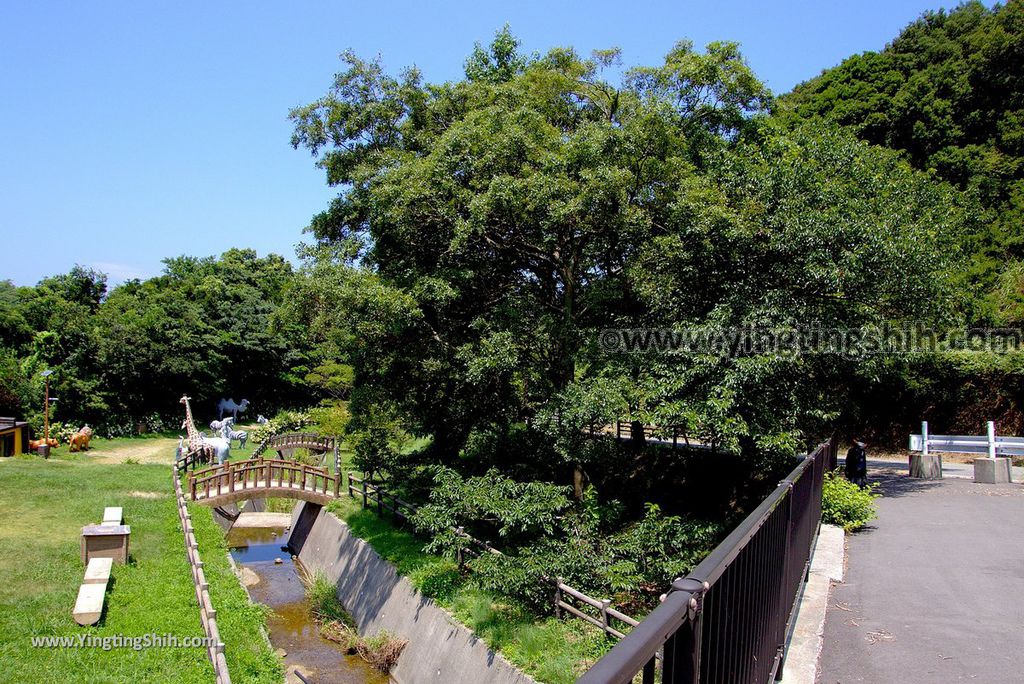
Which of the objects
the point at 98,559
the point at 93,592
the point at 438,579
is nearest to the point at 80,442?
the point at 98,559

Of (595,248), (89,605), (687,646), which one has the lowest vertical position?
(89,605)

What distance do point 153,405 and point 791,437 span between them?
33925mm

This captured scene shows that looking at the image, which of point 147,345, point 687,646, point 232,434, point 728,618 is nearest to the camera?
point 687,646

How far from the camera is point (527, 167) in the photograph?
45.4 feet

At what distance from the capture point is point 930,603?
Answer: 648 centimetres

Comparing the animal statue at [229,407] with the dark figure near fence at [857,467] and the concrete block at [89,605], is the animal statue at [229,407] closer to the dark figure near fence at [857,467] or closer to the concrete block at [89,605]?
the concrete block at [89,605]

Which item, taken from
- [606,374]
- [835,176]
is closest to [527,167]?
[606,374]

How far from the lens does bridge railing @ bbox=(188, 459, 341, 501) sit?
19.0m

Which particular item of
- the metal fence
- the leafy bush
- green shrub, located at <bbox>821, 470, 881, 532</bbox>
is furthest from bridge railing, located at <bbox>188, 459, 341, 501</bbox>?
the metal fence

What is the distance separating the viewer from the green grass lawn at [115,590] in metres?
9.62

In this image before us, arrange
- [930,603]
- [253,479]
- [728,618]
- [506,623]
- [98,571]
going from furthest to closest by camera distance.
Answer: [253,479] < [506,623] < [98,571] < [930,603] < [728,618]

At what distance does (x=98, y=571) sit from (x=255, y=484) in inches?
312

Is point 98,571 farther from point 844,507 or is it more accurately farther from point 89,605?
point 844,507

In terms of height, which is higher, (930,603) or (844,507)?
(844,507)
